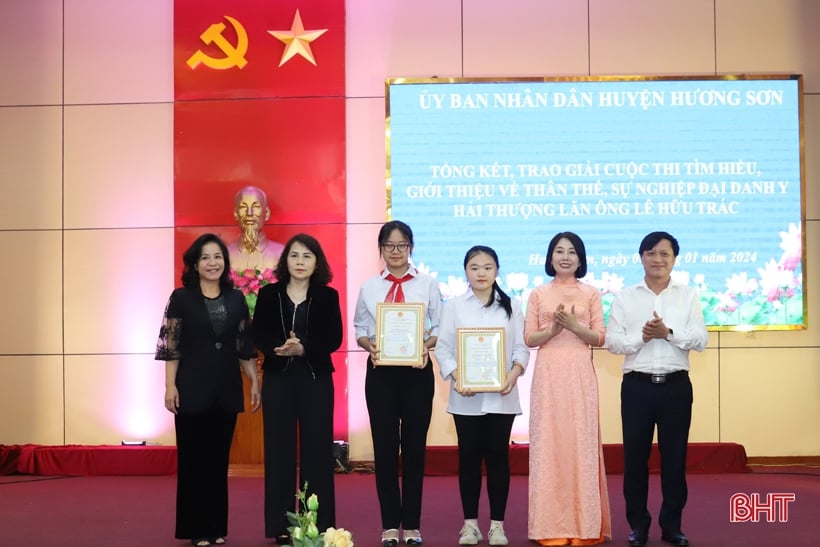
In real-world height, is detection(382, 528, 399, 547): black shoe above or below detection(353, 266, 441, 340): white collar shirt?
below

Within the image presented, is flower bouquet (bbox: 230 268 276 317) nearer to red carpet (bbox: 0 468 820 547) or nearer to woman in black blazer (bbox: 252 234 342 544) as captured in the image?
red carpet (bbox: 0 468 820 547)

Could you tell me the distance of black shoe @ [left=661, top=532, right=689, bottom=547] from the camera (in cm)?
427

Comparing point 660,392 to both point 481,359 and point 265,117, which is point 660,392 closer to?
point 481,359

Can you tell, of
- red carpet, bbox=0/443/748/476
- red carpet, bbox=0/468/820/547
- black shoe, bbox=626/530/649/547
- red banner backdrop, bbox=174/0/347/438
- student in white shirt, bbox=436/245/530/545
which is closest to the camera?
black shoe, bbox=626/530/649/547

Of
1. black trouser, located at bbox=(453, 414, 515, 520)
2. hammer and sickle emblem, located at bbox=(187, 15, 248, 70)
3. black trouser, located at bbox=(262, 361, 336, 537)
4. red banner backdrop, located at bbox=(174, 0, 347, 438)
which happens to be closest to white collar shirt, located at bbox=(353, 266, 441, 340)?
black trouser, located at bbox=(262, 361, 336, 537)

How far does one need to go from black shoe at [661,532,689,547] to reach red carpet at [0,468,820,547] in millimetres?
57

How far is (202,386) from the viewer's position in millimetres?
4445

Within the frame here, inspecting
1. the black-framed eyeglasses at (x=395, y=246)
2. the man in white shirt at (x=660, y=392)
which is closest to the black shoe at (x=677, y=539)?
the man in white shirt at (x=660, y=392)

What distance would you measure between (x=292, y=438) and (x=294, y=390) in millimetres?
228

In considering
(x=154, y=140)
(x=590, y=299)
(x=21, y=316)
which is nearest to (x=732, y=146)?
(x=590, y=299)

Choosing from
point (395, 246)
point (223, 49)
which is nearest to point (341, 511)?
point (395, 246)

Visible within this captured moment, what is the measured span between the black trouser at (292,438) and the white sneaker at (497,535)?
0.74 m

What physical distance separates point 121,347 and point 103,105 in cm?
187

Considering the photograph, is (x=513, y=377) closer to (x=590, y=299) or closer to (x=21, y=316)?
(x=590, y=299)
